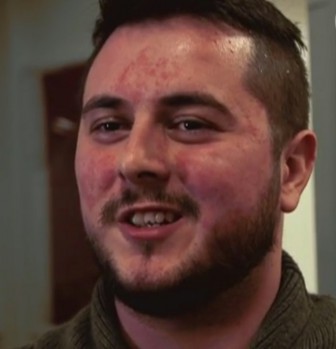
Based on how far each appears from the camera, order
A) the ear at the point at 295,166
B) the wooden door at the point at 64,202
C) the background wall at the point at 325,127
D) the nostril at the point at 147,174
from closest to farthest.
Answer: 1. the nostril at the point at 147,174
2. the ear at the point at 295,166
3. the background wall at the point at 325,127
4. the wooden door at the point at 64,202

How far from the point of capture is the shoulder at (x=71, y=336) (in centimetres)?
81

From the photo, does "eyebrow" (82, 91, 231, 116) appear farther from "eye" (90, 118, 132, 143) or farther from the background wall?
the background wall

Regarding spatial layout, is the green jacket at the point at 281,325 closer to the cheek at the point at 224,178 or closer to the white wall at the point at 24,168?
the cheek at the point at 224,178

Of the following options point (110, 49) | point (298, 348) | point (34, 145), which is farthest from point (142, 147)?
point (34, 145)

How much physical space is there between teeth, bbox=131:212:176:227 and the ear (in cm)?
15

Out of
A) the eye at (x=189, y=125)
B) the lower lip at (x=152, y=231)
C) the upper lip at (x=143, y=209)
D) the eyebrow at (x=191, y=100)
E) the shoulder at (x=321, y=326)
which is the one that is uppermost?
the eyebrow at (x=191, y=100)

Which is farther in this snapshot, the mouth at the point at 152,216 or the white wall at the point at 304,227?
the white wall at the point at 304,227

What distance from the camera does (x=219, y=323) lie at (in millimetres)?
769

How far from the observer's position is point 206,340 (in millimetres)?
766

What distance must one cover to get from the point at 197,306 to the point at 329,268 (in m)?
0.46

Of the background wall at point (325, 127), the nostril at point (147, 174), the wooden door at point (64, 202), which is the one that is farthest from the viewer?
the wooden door at point (64, 202)

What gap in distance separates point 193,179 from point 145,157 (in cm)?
5

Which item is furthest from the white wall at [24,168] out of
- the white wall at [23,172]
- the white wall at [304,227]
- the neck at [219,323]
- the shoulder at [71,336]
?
the neck at [219,323]

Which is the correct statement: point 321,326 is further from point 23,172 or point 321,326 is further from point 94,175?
point 23,172
